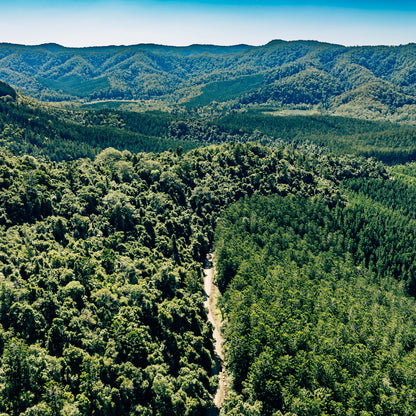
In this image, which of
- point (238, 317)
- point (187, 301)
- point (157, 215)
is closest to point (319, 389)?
point (238, 317)

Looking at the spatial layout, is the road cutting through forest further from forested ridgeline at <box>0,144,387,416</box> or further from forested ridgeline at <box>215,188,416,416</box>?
forested ridgeline at <box>215,188,416,416</box>

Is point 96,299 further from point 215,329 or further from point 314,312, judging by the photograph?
point 314,312

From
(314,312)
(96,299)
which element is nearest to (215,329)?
(314,312)

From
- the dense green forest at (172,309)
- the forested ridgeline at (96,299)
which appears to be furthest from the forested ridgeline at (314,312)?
the forested ridgeline at (96,299)

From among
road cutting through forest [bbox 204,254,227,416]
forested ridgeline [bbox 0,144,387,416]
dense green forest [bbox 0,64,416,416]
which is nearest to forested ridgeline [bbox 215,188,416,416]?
dense green forest [bbox 0,64,416,416]

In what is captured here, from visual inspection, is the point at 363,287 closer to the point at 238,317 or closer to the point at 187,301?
the point at 238,317

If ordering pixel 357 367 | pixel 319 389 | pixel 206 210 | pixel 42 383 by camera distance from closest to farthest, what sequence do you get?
pixel 42 383, pixel 319 389, pixel 357 367, pixel 206 210

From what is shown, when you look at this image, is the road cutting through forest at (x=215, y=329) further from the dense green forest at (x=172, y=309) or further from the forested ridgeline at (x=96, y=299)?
the forested ridgeline at (x=96, y=299)
